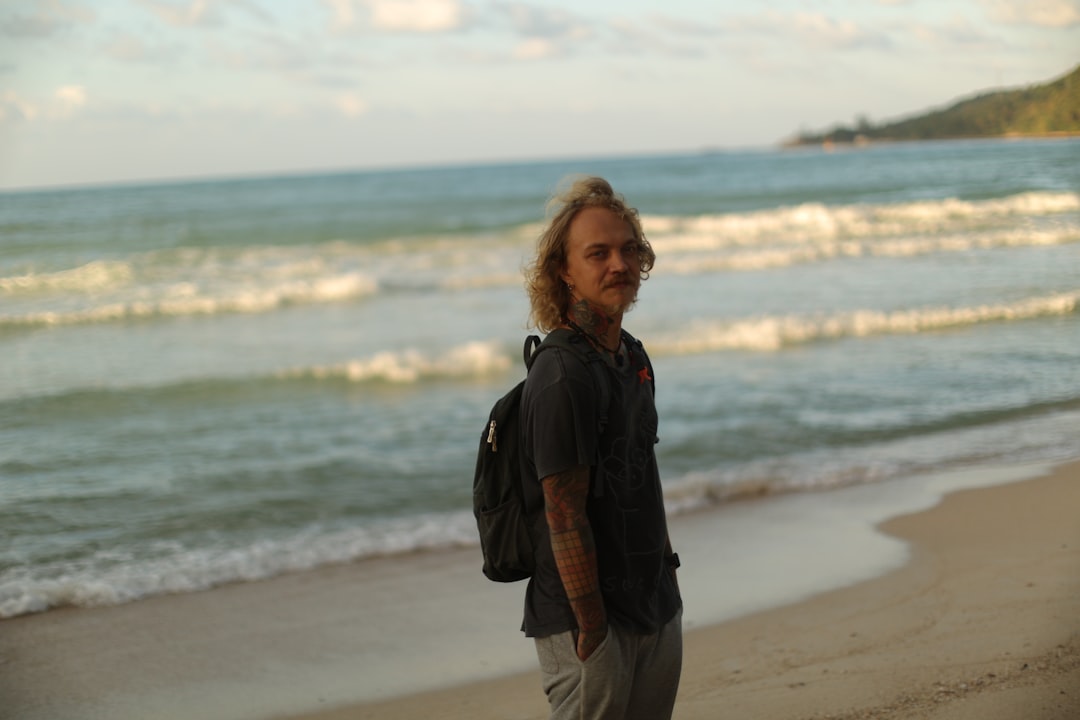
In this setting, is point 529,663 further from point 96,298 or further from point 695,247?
point 695,247

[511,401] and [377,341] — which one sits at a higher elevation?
[511,401]

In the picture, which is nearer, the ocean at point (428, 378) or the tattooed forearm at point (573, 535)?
the tattooed forearm at point (573, 535)

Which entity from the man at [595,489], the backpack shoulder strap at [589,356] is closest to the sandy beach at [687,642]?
the man at [595,489]

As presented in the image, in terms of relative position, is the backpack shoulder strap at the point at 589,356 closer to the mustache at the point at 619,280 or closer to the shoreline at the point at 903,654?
the mustache at the point at 619,280

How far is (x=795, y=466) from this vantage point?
7.76 meters

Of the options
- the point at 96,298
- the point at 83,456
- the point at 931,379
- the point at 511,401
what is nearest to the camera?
the point at 511,401

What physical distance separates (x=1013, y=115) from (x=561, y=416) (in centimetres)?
395

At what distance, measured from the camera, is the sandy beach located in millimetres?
4074

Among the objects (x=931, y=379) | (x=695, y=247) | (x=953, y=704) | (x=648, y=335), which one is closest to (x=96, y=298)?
(x=648, y=335)

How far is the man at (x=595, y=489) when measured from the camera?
2.38 metres

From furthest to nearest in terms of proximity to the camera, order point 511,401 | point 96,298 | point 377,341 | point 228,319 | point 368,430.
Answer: point 96,298, point 228,319, point 377,341, point 368,430, point 511,401

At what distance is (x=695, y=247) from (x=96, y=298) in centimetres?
1334

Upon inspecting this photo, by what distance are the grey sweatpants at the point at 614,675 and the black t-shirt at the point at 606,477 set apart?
0.05 m

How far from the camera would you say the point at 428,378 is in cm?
1158
